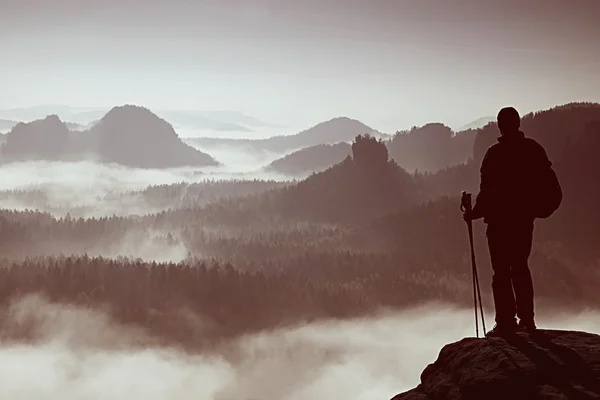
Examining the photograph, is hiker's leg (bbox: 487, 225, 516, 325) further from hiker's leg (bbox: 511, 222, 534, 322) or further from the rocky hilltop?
the rocky hilltop

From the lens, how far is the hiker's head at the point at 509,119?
51.7 feet

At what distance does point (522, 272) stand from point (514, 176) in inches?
132

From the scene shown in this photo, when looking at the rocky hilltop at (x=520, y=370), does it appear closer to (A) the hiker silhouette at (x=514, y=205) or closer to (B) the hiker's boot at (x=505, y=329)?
(B) the hiker's boot at (x=505, y=329)

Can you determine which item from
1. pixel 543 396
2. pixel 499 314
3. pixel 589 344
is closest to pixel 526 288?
pixel 499 314

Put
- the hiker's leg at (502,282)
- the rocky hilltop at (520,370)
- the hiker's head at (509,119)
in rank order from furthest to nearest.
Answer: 1. the hiker's leg at (502,282)
2. the hiker's head at (509,119)
3. the rocky hilltop at (520,370)

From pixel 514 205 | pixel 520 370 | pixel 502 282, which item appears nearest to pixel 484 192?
pixel 514 205

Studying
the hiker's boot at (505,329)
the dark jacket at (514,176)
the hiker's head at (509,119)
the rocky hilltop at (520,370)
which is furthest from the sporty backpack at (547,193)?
the rocky hilltop at (520,370)

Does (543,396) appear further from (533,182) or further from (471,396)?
(533,182)

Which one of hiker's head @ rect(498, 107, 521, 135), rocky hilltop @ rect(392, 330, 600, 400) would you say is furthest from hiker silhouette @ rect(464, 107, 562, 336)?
rocky hilltop @ rect(392, 330, 600, 400)

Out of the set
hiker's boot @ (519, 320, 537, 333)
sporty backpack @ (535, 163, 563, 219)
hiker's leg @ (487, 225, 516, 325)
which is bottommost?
hiker's boot @ (519, 320, 537, 333)

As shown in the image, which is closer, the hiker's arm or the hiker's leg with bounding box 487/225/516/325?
the hiker's leg with bounding box 487/225/516/325

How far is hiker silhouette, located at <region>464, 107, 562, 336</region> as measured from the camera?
16.0 metres

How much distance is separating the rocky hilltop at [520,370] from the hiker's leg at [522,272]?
34.2 inches

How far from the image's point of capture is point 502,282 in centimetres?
1642
